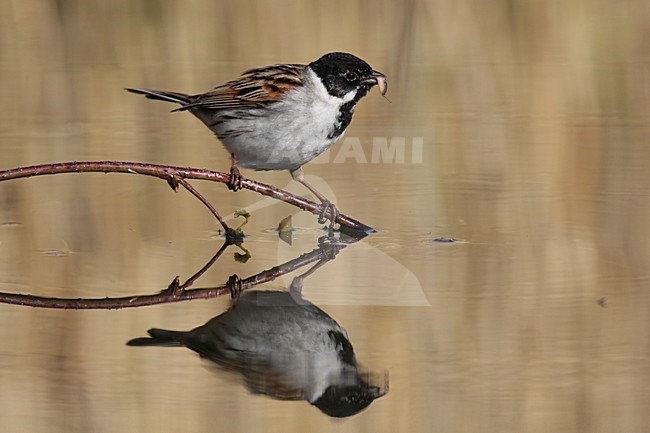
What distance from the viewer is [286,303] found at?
5.02 meters

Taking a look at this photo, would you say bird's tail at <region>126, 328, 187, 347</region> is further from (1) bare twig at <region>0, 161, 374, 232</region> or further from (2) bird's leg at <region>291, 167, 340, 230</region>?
(2) bird's leg at <region>291, 167, 340, 230</region>

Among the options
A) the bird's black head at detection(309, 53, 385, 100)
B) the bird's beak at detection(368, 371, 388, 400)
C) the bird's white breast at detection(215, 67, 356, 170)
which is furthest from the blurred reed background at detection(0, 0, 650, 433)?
the bird's black head at detection(309, 53, 385, 100)

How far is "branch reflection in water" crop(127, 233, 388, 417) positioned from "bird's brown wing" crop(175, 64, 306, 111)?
164 centimetres

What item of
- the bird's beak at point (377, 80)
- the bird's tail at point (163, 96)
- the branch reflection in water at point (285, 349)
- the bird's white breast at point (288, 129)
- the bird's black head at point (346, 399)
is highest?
the bird's beak at point (377, 80)

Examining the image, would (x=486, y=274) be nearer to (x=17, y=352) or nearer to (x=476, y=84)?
(x=17, y=352)

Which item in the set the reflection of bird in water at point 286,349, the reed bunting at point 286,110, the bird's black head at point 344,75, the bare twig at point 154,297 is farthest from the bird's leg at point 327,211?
the reflection of bird in water at point 286,349

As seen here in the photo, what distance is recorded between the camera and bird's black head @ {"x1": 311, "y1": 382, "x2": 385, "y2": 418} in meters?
3.86

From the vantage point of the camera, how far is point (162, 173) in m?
5.90

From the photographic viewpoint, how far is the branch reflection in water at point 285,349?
397 cm

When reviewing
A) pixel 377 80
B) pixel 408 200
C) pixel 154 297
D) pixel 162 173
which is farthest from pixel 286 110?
pixel 154 297

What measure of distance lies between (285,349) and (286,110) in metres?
2.32

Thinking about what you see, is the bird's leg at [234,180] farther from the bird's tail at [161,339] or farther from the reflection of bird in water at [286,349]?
the bird's tail at [161,339]

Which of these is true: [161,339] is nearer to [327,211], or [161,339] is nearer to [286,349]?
[286,349]

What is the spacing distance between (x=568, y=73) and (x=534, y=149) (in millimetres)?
3053
